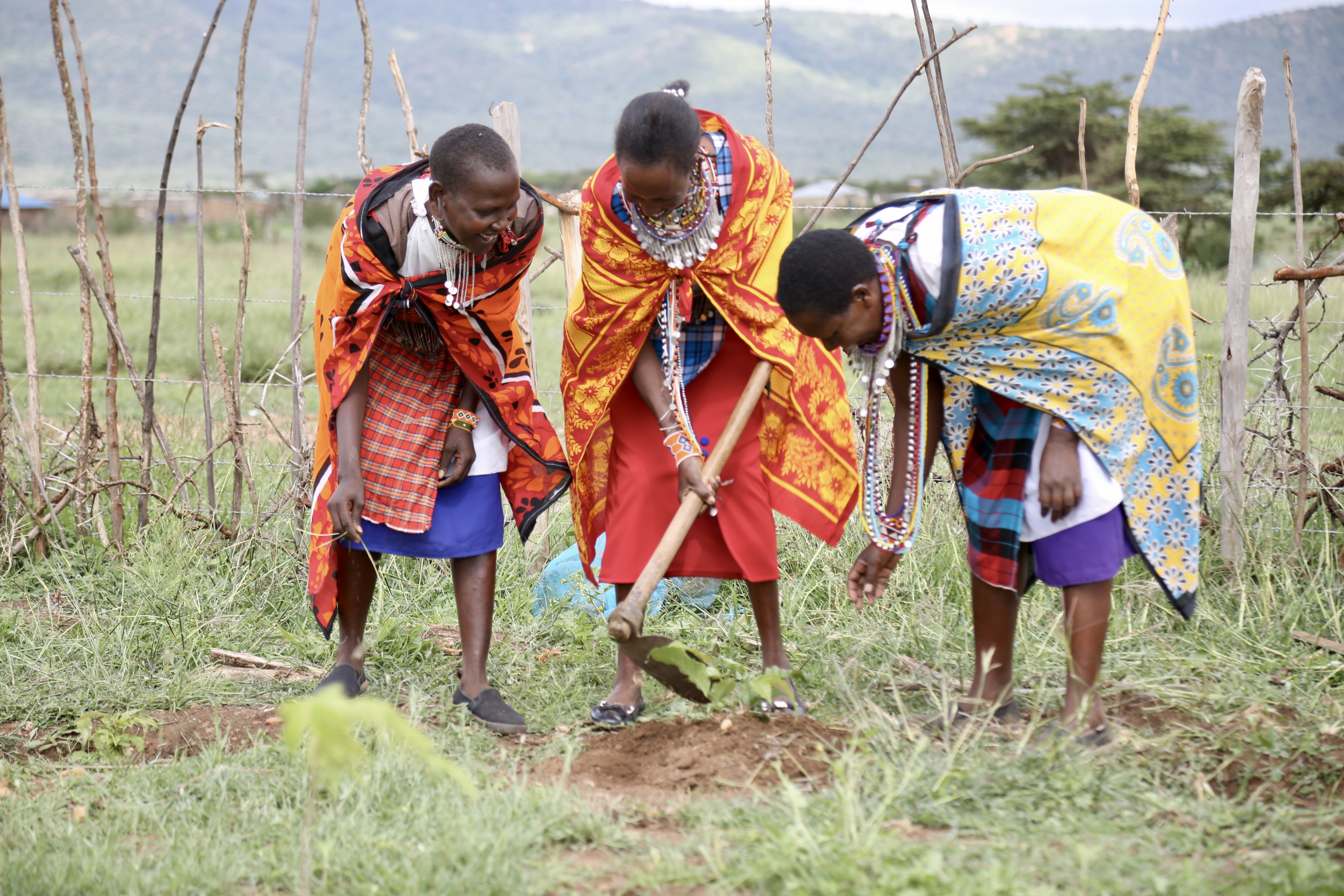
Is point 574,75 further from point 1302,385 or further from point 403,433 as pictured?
point 403,433

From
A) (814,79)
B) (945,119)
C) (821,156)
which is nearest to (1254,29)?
(814,79)

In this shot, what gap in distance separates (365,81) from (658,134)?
227cm

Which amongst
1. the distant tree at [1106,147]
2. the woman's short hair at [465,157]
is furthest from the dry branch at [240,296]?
the distant tree at [1106,147]

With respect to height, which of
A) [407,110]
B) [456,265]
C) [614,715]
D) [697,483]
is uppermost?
[407,110]

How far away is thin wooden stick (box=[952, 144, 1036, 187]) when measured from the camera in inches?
134

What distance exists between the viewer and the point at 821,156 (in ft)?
317

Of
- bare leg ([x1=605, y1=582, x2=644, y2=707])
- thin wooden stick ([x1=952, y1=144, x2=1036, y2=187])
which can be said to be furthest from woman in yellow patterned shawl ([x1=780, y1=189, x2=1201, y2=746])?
thin wooden stick ([x1=952, y1=144, x2=1036, y2=187])

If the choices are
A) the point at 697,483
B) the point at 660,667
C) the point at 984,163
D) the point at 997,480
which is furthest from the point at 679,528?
the point at 984,163

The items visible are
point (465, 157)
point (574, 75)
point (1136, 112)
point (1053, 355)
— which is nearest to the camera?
point (1053, 355)

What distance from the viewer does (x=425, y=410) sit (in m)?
A: 3.03

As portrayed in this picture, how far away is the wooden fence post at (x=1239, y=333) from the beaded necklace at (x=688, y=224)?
78.7 inches

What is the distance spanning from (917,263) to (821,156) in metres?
98.8

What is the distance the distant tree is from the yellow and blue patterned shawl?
24399 millimetres

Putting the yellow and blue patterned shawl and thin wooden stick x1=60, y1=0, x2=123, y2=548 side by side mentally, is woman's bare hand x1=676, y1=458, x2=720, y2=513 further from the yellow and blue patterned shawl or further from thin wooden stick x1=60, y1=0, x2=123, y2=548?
thin wooden stick x1=60, y1=0, x2=123, y2=548
